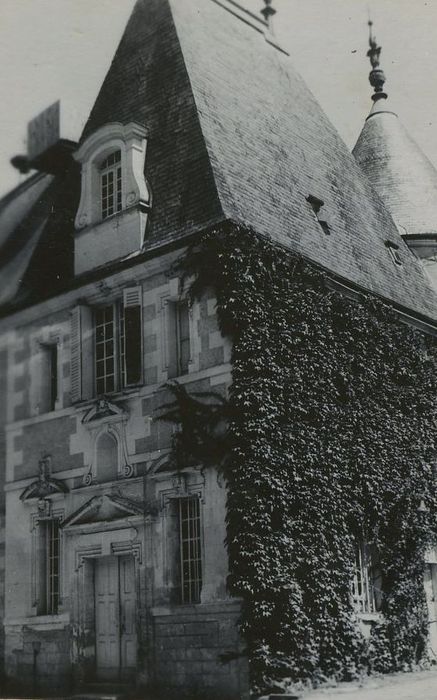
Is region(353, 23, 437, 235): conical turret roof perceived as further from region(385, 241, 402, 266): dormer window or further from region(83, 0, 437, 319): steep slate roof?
region(385, 241, 402, 266): dormer window

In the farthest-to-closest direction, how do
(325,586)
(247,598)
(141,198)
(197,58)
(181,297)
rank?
(197,58) → (141,198) → (181,297) → (325,586) → (247,598)

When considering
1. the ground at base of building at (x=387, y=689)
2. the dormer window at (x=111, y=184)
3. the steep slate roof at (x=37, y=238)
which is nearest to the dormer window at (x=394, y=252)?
the dormer window at (x=111, y=184)

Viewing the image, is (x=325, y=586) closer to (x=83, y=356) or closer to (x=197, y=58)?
(x=83, y=356)

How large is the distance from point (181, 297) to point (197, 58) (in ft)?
17.7

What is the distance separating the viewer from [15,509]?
1650 centimetres

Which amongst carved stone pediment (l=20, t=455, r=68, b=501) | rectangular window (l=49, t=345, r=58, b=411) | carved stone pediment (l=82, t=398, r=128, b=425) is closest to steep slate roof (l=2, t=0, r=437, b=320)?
rectangular window (l=49, t=345, r=58, b=411)

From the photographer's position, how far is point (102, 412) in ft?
49.9

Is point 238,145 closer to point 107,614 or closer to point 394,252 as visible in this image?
point 394,252

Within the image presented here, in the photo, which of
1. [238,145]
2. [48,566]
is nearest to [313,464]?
[48,566]

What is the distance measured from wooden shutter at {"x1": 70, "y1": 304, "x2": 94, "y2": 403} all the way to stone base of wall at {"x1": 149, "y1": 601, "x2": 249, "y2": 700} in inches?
155

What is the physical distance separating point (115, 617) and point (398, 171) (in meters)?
13.2

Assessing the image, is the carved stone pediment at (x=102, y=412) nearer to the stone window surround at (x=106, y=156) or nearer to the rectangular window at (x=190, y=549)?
the rectangular window at (x=190, y=549)

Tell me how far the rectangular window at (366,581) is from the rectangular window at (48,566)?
483cm

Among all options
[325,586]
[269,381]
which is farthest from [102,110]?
[325,586]
